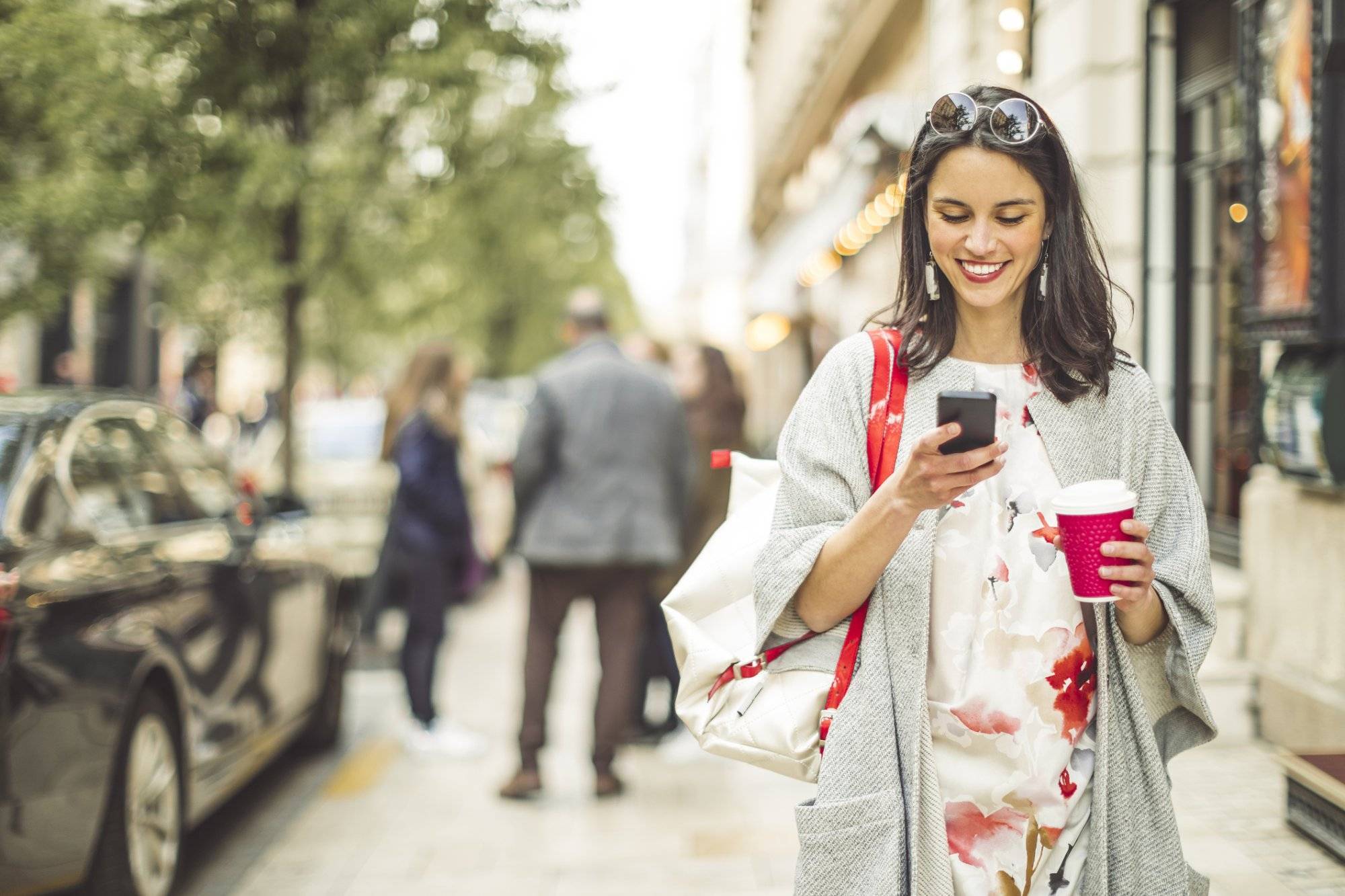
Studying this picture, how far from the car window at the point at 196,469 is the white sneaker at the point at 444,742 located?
A: 159cm

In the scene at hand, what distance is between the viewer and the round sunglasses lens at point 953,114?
6.70ft

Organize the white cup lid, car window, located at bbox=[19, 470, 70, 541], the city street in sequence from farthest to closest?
the city street < car window, located at bbox=[19, 470, 70, 541] < the white cup lid

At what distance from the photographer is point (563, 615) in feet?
19.7

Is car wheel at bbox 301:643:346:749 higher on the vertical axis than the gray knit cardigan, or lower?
lower

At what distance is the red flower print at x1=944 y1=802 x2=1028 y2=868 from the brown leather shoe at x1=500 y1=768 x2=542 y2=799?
3981mm

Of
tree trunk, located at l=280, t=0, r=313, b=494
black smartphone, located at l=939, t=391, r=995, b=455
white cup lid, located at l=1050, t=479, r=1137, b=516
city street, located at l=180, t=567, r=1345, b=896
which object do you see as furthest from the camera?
tree trunk, located at l=280, t=0, r=313, b=494

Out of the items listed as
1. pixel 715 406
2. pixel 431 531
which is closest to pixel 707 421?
pixel 715 406

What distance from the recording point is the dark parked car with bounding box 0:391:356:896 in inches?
139

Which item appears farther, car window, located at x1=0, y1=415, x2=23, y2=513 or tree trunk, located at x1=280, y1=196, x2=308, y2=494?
tree trunk, located at x1=280, y1=196, x2=308, y2=494

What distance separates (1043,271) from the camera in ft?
7.05

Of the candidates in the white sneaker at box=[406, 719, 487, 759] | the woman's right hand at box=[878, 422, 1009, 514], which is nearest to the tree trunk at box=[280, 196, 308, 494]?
the white sneaker at box=[406, 719, 487, 759]

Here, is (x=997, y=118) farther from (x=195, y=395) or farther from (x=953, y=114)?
(x=195, y=395)

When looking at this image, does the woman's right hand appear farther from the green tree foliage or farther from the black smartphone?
the green tree foliage

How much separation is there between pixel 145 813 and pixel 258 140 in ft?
15.9
